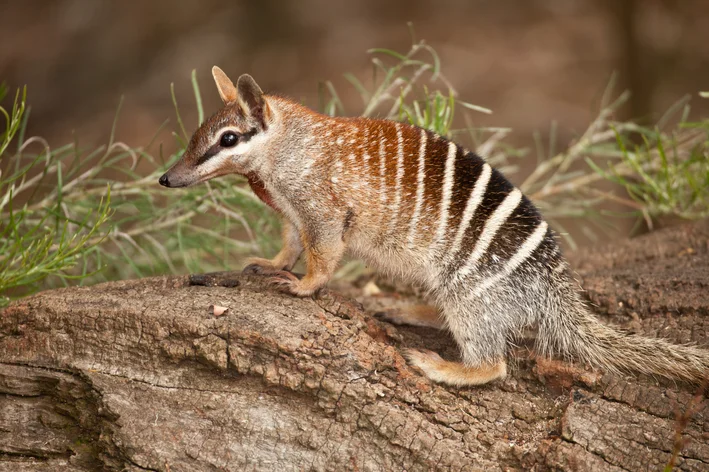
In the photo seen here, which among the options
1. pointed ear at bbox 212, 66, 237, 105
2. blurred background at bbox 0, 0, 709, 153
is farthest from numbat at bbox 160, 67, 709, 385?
blurred background at bbox 0, 0, 709, 153

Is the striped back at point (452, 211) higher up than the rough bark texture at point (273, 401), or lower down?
higher up

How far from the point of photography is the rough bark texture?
2807 millimetres

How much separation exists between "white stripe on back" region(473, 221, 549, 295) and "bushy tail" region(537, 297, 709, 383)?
30 cm

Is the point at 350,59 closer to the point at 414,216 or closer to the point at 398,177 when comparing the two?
the point at 398,177

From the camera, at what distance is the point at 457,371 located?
3225 mm

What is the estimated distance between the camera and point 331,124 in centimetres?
374

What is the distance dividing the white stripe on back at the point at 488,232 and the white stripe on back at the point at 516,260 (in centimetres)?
10

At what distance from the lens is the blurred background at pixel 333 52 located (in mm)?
8867

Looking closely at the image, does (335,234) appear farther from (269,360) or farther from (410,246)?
(269,360)

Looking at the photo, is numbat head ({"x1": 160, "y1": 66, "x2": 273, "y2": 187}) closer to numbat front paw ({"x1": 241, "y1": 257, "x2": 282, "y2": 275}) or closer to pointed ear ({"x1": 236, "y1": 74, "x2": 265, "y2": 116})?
pointed ear ({"x1": 236, "y1": 74, "x2": 265, "y2": 116})

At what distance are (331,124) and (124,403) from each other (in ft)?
5.76

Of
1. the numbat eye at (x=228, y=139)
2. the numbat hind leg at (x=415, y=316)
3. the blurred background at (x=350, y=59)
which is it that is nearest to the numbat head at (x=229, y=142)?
the numbat eye at (x=228, y=139)

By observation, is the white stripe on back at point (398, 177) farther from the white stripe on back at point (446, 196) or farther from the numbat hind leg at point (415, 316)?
the numbat hind leg at point (415, 316)

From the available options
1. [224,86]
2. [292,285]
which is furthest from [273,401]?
[224,86]
